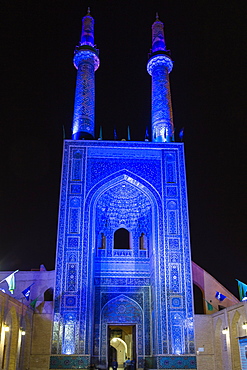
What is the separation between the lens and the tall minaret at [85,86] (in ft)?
49.0

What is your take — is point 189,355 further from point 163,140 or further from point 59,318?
point 163,140

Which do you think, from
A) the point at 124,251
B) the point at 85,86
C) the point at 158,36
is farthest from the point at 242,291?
the point at 158,36

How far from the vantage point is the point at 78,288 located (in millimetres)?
12242

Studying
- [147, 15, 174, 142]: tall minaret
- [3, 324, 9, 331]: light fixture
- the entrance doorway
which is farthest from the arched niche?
[3, 324, 9, 331]: light fixture

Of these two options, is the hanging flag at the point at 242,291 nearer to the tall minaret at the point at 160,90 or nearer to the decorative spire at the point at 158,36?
the tall minaret at the point at 160,90

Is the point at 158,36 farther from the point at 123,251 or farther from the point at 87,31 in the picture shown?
the point at 123,251

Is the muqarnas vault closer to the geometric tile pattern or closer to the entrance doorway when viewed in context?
the geometric tile pattern

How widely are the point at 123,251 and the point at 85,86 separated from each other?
6.29 m

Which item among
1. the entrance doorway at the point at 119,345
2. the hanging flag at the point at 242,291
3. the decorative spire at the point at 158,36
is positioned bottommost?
the entrance doorway at the point at 119,345

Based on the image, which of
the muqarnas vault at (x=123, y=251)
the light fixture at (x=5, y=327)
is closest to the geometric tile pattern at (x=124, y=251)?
the muqarnas vault at (x=123, y=251)

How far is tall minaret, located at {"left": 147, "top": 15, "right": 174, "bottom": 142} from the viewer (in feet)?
49.5

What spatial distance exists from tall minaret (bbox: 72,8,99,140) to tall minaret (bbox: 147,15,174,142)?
229 cm

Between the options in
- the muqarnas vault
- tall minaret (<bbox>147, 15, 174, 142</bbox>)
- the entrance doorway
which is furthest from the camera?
the entrance doorway

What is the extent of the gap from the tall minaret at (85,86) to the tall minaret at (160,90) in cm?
229
